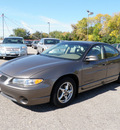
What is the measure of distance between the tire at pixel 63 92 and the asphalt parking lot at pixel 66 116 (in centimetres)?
15

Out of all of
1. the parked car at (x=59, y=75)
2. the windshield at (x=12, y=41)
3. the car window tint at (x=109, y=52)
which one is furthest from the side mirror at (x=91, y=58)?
the windshield at (x=12, y=41)

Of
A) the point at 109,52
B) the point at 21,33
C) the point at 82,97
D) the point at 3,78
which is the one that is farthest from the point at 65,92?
the point at 21,33

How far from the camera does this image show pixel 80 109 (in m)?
3.29

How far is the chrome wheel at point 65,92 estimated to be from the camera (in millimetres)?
3300

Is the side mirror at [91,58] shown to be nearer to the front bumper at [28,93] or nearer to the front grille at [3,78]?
the front bumper at [28,93]

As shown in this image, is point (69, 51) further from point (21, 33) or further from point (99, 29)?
point (21, 33)

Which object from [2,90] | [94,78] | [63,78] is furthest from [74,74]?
[2,90]

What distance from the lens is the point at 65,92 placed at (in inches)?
133

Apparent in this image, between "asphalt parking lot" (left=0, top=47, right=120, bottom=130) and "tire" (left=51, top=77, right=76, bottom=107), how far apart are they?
0.48ft

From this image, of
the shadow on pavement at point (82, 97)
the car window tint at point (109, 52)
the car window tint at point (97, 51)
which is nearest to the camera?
the shadow on pavement at point (82, 97)

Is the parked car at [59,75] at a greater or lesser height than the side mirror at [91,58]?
lesser

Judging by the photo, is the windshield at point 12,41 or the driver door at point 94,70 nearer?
the driver door at point 94,70

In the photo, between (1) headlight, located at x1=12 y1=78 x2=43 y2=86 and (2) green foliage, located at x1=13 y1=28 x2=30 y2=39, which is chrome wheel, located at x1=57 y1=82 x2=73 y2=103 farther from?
(2) green foliage, located at x1=13 y1=28 x2=30 y2=39

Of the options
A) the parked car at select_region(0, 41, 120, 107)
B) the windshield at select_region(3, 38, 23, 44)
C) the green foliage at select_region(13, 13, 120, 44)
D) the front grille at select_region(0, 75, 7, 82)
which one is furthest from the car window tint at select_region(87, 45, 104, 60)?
the green foliage at select_region(13, 13, 120, 44)
